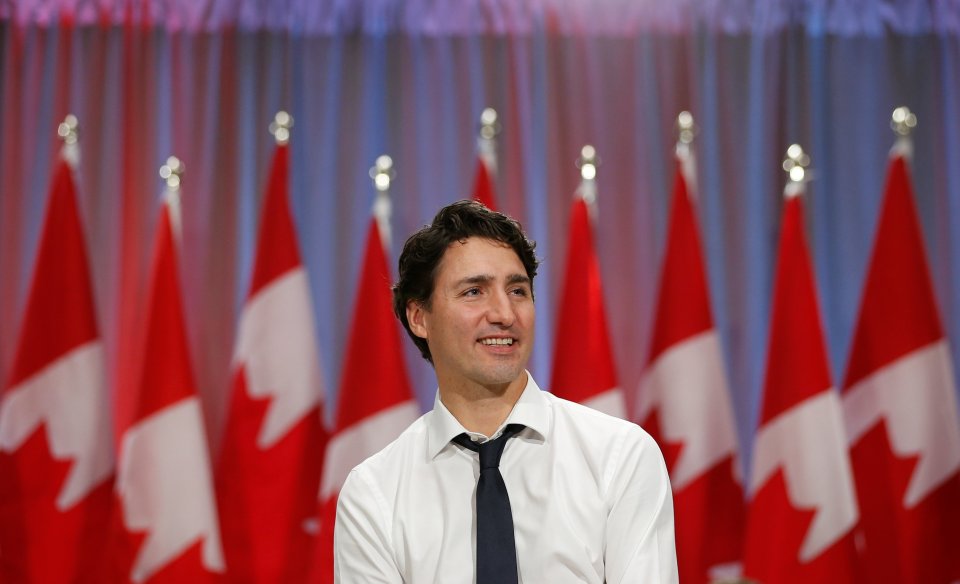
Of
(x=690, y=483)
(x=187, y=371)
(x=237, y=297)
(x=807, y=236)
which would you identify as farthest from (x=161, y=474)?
(x=807, y=236)

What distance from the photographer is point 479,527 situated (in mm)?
2070

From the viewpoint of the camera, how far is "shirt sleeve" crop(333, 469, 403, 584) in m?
2.14

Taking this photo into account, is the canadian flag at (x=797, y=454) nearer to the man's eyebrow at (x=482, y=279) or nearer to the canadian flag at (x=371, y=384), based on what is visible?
the canadian flag at (x=371, y=384)

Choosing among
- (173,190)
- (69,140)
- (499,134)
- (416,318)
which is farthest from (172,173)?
(416,318)

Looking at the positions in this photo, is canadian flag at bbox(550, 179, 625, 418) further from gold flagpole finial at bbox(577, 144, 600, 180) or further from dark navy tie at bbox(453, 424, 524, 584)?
dark navy tie at bbox(453, 424, 524, 584)

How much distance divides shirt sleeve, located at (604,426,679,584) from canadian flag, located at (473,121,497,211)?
7.07 feet

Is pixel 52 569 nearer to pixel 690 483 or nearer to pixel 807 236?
pixel 690 483

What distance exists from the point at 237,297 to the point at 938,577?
2914 mm

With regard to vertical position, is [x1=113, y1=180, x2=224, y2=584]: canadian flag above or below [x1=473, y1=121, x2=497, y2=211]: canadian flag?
below

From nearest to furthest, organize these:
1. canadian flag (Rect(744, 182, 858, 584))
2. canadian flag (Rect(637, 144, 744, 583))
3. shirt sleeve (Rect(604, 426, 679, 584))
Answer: shirt sleeve (Rect(604, 426, 679, 584))
canadian flag (Rect(744, 182, 858, 584))
canadian flag (Rect(637, 144, 744, 583))

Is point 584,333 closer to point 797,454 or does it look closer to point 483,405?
point 797,454

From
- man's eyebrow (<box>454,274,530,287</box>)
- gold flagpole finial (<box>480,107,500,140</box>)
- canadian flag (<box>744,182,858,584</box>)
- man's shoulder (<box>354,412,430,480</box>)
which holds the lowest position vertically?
canadian flag (<box>744,182,858,584</box>)

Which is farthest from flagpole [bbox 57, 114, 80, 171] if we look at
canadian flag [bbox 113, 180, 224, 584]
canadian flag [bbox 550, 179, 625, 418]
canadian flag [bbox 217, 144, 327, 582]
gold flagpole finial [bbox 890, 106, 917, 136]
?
gold flagpole finial [bbox 890, 106, 917, 136]

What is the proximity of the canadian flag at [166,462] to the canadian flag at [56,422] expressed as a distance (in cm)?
15
